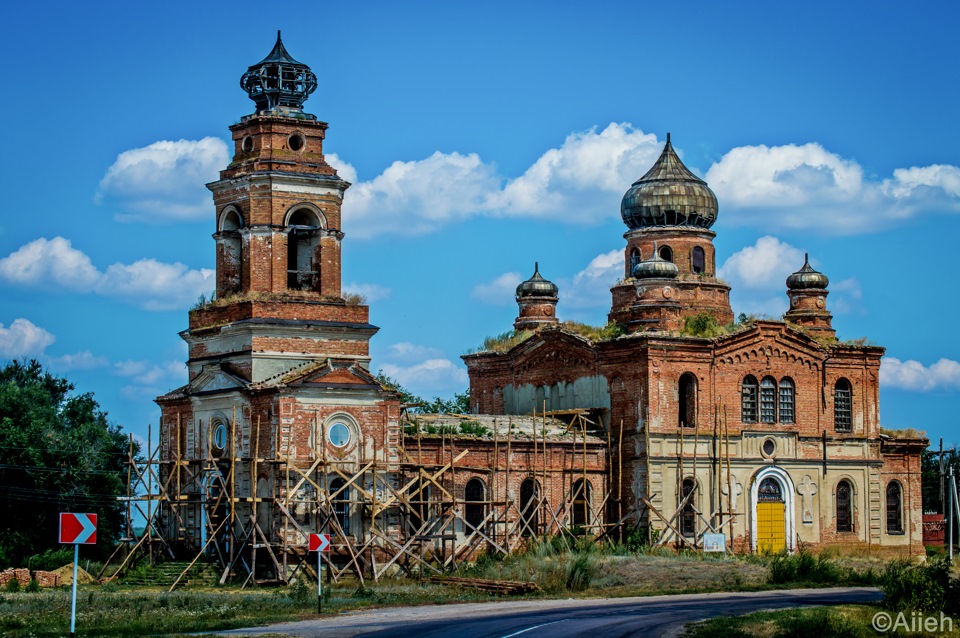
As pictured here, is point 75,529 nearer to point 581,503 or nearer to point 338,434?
point 338,434

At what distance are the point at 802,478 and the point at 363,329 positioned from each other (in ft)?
55.3

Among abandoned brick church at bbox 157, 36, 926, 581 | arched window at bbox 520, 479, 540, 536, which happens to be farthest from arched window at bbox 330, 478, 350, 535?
arched window at bbox 520, 479, 540, 536

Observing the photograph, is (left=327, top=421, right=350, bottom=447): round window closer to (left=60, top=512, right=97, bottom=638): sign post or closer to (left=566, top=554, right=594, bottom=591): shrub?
(left=566, top=554, right=594, bottom=591): shrub

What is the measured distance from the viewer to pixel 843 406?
5816 centimetres

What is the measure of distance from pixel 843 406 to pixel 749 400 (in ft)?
13.8

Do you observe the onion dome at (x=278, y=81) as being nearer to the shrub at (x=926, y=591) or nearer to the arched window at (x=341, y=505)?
the arched window at (x=341, y=505)

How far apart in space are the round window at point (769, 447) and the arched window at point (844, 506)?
10.5 feet

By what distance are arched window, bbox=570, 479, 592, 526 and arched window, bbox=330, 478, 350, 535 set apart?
9067 mm

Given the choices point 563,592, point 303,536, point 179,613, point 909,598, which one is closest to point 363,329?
point 303,536

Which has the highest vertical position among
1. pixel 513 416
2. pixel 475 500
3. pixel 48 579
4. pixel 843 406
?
pixel 843 406

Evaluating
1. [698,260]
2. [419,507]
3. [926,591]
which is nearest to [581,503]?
[419,507]

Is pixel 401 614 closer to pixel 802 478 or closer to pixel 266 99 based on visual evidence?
pixel 266 99

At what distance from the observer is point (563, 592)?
43.9 meters

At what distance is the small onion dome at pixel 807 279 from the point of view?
60250mm
